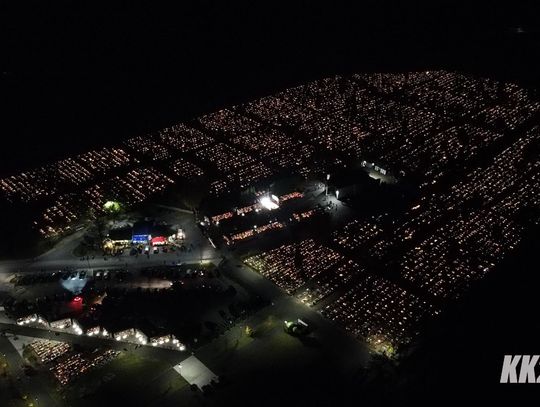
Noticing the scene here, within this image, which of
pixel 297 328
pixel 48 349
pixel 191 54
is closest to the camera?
pixel 48 349

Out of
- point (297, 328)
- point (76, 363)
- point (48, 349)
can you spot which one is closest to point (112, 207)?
point (48, 349)

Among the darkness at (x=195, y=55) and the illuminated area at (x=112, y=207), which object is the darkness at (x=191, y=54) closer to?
the darkness at (x=195, y=55)

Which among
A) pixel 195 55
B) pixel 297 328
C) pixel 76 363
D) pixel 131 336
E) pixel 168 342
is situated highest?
pixel 195 55

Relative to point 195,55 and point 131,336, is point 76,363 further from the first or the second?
point 195,55

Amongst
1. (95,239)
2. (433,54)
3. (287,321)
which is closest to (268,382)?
(287,321)

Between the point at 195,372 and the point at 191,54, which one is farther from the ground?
the point at 191,54

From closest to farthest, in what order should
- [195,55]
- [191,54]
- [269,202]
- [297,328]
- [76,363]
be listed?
[76,363] < [297,328] < [269,202] < [195,55] < [191,54]

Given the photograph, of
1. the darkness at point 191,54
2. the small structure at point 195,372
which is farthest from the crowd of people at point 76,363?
the darkness at point 191,54

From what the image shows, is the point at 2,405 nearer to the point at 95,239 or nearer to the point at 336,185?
the point at 95,239
